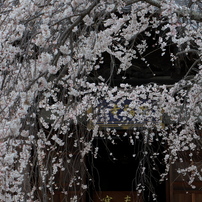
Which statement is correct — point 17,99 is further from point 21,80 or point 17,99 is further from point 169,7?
point 169,7

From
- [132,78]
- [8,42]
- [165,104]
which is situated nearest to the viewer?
[8,42]

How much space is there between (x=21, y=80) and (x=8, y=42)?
39 cm

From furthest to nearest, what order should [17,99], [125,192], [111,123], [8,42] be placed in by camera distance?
[125,192], [111,123], [8,42], [17,99]

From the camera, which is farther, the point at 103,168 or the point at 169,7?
the point at 103,168

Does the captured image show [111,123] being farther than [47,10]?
Yes

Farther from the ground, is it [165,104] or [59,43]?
[59,43]

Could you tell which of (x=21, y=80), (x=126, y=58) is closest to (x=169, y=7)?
(x=126, y=58)

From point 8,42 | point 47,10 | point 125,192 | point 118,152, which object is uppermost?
point 47,10

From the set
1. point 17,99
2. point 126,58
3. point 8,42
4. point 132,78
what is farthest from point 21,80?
point 132,78

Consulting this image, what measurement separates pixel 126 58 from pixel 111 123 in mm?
1828

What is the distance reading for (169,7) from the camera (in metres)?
3.43

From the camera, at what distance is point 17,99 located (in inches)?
95.8

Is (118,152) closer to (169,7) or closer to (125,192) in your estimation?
(125,192)

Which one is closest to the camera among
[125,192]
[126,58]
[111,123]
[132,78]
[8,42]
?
[8,42]
